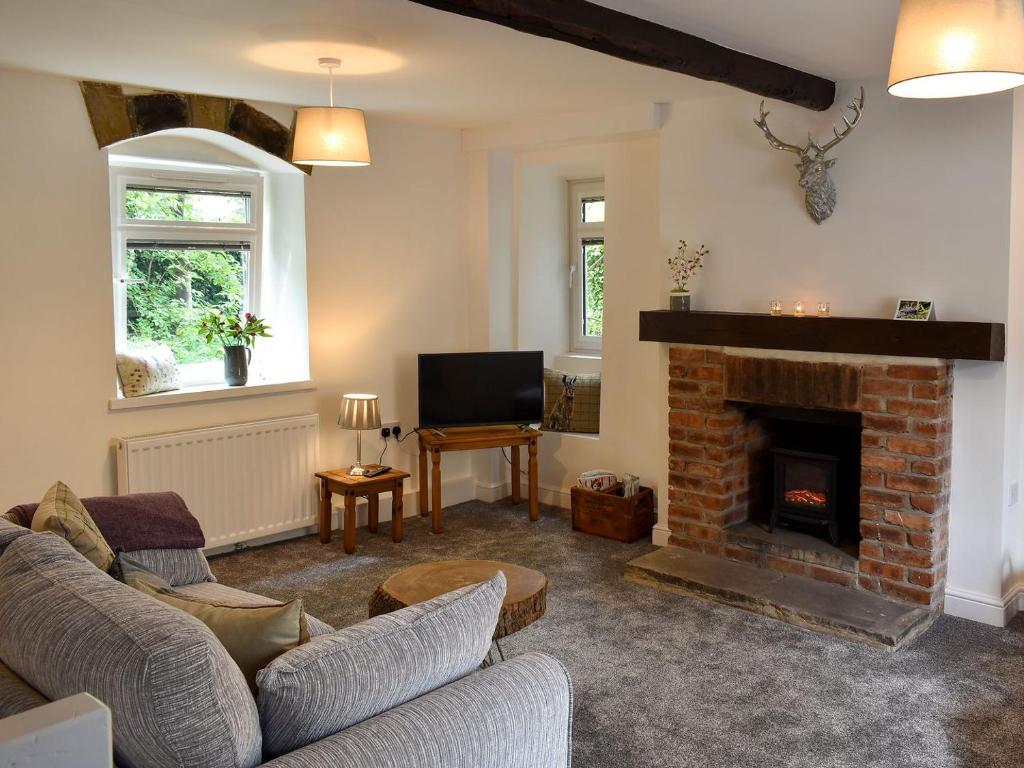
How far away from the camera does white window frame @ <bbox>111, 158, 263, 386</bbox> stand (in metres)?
4.91

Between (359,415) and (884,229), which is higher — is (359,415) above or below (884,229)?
below

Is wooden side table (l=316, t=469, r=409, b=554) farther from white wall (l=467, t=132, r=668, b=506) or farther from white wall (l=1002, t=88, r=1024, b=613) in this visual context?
white wall (l=1002, t=88, r=1024, b=613)

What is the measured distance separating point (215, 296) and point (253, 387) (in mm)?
631

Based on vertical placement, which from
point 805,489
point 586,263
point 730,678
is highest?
point 586,263

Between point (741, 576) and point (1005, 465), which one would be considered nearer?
point (1005, 465)

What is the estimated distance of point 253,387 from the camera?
514cm

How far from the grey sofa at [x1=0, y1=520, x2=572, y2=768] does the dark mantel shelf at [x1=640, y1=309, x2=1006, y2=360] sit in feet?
8.49

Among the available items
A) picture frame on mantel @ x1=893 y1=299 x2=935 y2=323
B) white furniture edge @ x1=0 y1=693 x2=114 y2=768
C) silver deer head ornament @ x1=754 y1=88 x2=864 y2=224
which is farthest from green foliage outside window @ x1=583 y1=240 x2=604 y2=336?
white furniture edge @ x1=0 y1=693 x2=114 y2=768

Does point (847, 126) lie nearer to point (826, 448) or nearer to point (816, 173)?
point (816, 173)

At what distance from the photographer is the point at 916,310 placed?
4047 millimetres

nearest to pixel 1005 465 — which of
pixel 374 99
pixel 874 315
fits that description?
pixel 874 315

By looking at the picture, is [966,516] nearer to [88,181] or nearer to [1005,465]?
[1005,465]

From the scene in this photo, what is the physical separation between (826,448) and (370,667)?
341 cm

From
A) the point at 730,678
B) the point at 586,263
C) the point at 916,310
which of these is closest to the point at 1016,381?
the point at 916,310
